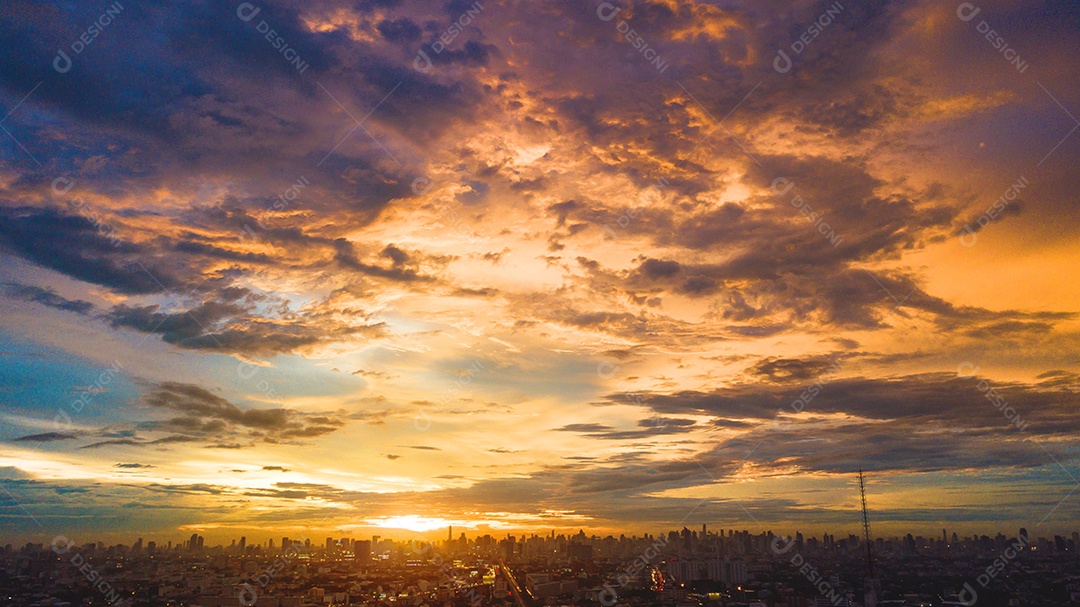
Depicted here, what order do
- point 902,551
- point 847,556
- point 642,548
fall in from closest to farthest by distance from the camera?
point 847,556, point 902,551, point 642,548

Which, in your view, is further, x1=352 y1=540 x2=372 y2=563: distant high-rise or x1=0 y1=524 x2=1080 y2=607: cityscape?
x1=352 y1=540 x2=372 y2=563: distant high-rise

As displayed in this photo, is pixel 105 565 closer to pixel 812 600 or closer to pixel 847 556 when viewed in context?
pixel 812 600

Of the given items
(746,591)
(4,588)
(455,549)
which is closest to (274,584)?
(4,588)

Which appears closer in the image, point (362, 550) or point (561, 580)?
point (561, 580)

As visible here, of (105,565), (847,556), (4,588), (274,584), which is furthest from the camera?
(847,556)

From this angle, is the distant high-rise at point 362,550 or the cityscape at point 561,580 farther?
the distant high-rise at point 362,550

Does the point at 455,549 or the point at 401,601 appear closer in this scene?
the point at 401,601

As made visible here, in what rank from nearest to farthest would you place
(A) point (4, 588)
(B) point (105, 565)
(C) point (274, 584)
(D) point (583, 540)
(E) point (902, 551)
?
1. (A) point (4, 588)
2. (C) point (274, 584)
3. (B) point (105, 565)
4. (E) point (902, 551)
5. (D) point (583, 540)

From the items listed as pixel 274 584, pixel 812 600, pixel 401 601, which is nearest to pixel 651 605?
pixel 812 600

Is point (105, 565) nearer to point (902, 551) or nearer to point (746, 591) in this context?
point (746, 591)
